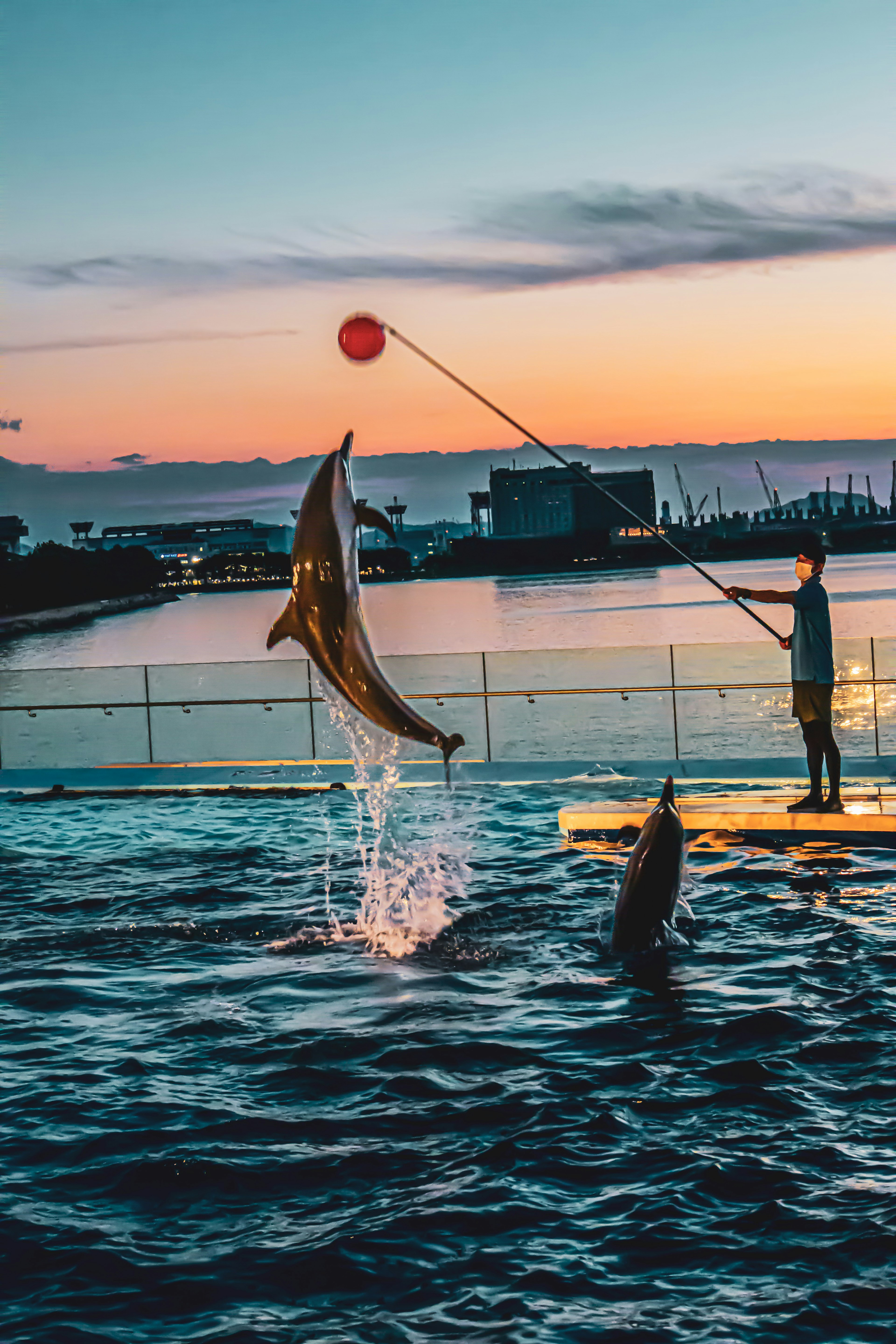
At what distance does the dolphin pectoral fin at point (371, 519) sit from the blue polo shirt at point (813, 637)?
180 inches

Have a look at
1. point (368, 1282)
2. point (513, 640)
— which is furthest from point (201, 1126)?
point (513, 640)

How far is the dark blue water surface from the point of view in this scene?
183 inches

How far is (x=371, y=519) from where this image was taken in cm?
685

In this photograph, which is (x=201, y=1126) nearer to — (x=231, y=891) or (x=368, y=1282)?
(x=368, y=1282)

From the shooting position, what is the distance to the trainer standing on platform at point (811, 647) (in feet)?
34.0

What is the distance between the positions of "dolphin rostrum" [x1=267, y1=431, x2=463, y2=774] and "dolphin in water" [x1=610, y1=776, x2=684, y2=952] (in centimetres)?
153

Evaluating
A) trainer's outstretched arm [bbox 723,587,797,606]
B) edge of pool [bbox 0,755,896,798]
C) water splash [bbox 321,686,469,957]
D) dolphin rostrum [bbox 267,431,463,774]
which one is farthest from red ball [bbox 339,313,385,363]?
edge of pool [bbox 0,755,896,798]

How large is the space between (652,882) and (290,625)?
2.81 m

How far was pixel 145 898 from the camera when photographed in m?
10.6

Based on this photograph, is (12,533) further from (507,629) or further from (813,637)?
(813,637)

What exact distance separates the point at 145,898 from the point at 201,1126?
4.55 metres

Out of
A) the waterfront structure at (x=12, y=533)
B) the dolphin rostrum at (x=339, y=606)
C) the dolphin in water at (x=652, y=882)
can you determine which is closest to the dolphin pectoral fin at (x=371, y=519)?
the dolphin rostrum at (x=339, y=606)

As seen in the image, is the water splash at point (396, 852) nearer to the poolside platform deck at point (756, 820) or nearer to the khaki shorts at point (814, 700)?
the poolside platform deck at point (756, 820)

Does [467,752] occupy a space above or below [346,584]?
below
